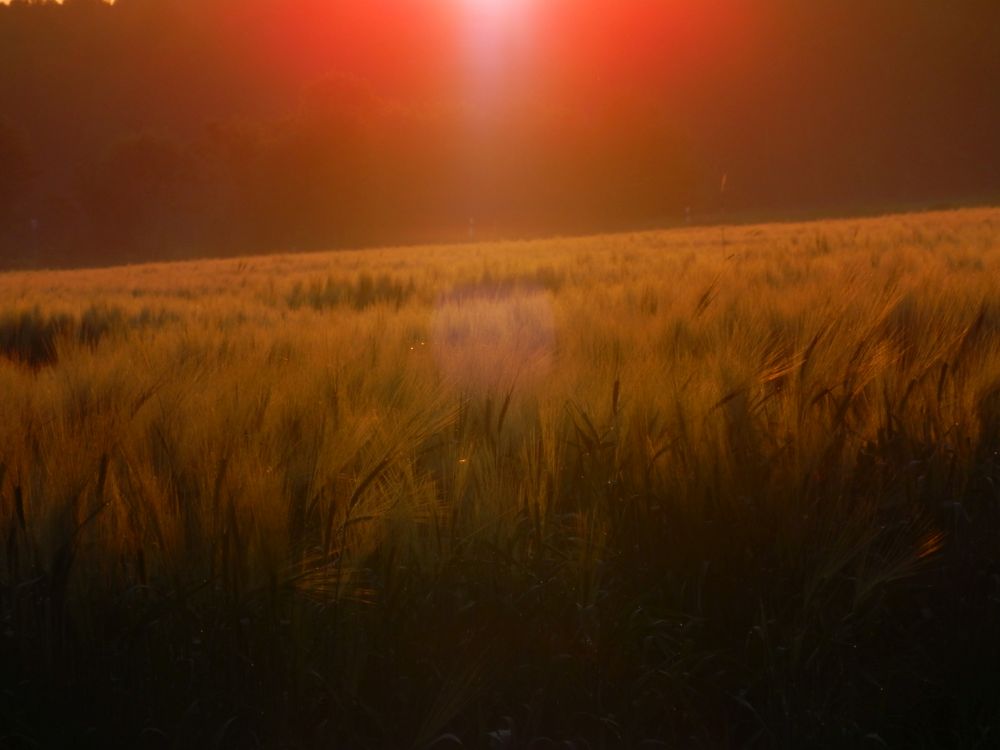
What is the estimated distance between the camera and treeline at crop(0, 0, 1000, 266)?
40.5 metres

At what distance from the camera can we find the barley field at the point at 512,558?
1809mm

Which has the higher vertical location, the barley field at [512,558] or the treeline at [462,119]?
the treeline at [462,119]

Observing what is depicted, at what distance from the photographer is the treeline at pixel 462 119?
4047cm

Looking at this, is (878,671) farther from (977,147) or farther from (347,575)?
(977,147)

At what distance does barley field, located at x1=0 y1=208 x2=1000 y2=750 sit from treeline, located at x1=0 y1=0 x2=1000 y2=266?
116ft

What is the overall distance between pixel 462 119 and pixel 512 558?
4260cm

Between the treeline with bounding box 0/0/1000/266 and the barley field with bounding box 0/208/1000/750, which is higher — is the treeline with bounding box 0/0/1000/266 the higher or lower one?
the higher one

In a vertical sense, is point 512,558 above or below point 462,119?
below

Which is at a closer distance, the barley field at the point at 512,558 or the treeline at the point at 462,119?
the barley field at the point at 512,558

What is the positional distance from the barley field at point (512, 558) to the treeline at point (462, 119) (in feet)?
116

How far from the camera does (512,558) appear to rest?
2051mm

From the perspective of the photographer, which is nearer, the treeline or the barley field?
the barley field

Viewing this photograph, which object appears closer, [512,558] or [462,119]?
[512,558]

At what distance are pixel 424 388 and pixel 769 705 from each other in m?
1.31
